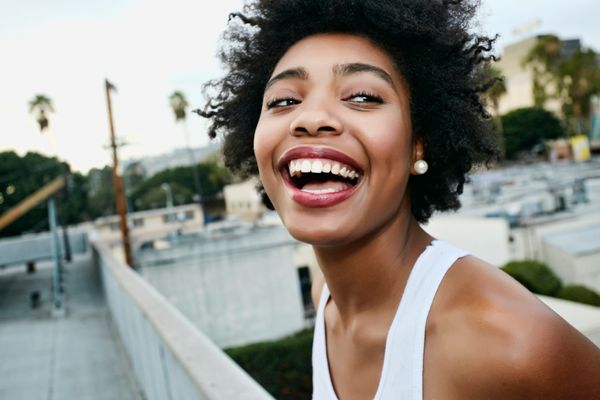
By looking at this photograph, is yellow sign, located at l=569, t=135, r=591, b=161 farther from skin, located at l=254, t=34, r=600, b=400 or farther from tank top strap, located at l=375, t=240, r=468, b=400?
tank top strap, located at l=375, t=240, r=468, b=400

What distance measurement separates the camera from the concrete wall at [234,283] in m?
24.5

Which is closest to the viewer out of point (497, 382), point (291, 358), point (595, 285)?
point (497, 382)

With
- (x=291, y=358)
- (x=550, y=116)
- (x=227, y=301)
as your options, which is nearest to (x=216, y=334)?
(x=227, y=301)

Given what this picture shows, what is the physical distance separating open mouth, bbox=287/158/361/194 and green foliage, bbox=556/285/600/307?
50.0 feet

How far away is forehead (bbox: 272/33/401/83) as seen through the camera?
1.63m

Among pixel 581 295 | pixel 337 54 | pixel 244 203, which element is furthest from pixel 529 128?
pixel 337 54

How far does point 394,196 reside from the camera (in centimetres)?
156

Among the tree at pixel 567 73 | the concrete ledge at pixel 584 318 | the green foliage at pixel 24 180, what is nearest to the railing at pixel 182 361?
the concrete ledge at pixel 584 318

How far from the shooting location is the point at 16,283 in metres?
19.9

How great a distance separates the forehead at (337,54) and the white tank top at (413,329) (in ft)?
1.94

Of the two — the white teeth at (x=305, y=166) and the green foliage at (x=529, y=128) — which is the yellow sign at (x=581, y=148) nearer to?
the green foliage at (x=529, y=128)

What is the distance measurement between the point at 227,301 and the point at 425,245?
80.6 feet

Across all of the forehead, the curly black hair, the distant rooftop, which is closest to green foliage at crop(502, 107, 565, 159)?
the distant rooftop

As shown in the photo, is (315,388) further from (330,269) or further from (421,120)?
(421,120)
